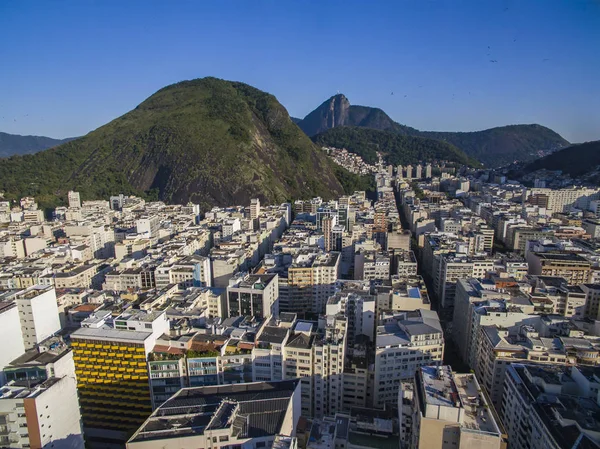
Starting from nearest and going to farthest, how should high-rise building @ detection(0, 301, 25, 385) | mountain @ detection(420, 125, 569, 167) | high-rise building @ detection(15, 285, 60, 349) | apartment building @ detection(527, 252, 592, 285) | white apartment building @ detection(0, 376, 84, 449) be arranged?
white apartment building @ detection(0, 376, 84, 449)
high-rise building @ detection(0, 301, 25, 385)
high-rise building @ detection(15, 285, 60, 349)
apartment building @ detection(527, 252, 592, 285)
mountain @ detection(420, 125, 569, 167)

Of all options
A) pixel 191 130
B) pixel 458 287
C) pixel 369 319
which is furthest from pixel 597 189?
pixel 191 130

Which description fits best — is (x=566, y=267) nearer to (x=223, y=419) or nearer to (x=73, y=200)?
(x=223, y=419)

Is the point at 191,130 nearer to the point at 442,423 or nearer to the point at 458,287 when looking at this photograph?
the point at 458,287

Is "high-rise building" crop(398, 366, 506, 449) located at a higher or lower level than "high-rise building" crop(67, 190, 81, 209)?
lower

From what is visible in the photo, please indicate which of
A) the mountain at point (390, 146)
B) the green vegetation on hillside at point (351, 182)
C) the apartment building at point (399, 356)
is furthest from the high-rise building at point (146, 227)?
the mountain at point (390, 146)

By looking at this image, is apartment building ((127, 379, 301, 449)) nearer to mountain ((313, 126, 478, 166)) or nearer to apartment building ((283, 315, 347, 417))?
apartment building ((283, 315, 347, 417))

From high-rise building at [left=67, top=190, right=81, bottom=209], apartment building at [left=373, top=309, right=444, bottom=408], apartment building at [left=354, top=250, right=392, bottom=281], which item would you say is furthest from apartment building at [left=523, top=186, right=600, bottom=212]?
high-rise building at [left=67, top=190, right=81, bottom=209]

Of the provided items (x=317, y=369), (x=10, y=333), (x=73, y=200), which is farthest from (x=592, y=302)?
(x=73, y=200)
